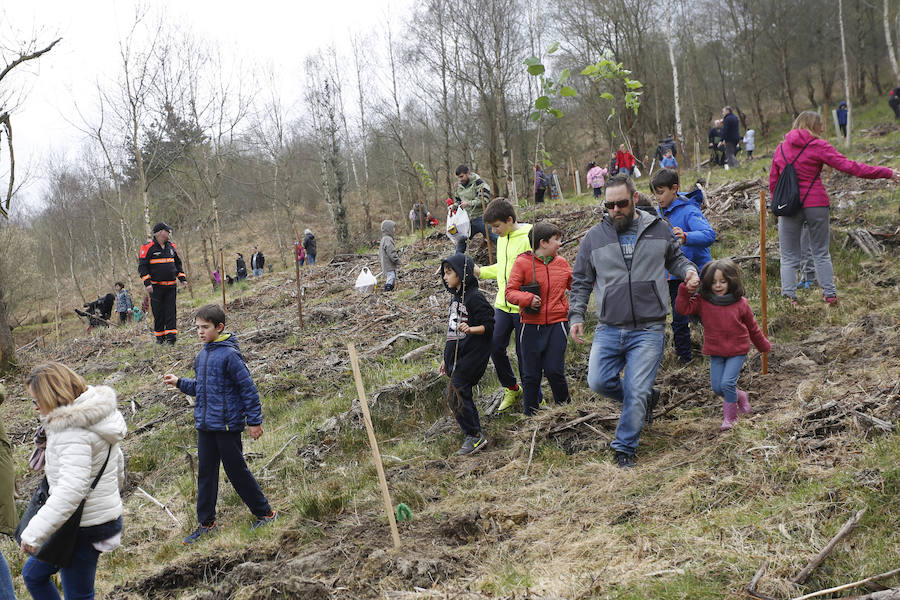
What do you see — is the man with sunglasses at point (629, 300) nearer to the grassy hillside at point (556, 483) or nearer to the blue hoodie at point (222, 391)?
the grassy hillside at point (556, 483)

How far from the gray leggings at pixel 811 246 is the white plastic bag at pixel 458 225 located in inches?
177

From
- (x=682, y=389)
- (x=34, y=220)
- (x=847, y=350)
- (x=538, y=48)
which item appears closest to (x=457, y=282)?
(x=682, y=389)

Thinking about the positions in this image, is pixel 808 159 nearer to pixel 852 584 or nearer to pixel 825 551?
pixel 825 551

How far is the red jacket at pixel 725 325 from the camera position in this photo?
4.53m

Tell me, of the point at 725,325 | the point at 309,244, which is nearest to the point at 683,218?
the point at 725,325

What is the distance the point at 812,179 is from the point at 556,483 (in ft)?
14.4

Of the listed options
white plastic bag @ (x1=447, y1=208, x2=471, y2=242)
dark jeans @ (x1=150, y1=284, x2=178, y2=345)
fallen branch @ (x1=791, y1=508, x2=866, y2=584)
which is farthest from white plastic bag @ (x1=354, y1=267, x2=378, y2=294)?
fallen branch @ (x1=791, y1=508, x2=866, y2=584)

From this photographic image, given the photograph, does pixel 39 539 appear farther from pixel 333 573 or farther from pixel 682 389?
pixel 682 389

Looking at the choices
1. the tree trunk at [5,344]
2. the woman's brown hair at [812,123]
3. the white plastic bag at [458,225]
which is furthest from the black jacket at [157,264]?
the woman's brown hair at [812,123]

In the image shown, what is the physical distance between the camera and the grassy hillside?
2.97 m

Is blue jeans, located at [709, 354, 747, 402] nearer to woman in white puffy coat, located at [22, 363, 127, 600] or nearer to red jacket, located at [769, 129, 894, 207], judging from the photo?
red jacket, located at [769, 129, 894, 207]

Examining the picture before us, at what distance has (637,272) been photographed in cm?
419

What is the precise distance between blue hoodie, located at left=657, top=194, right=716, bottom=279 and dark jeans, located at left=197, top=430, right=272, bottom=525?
4.15 meters


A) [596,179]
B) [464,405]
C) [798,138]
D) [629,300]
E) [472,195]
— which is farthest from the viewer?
[596,179]
